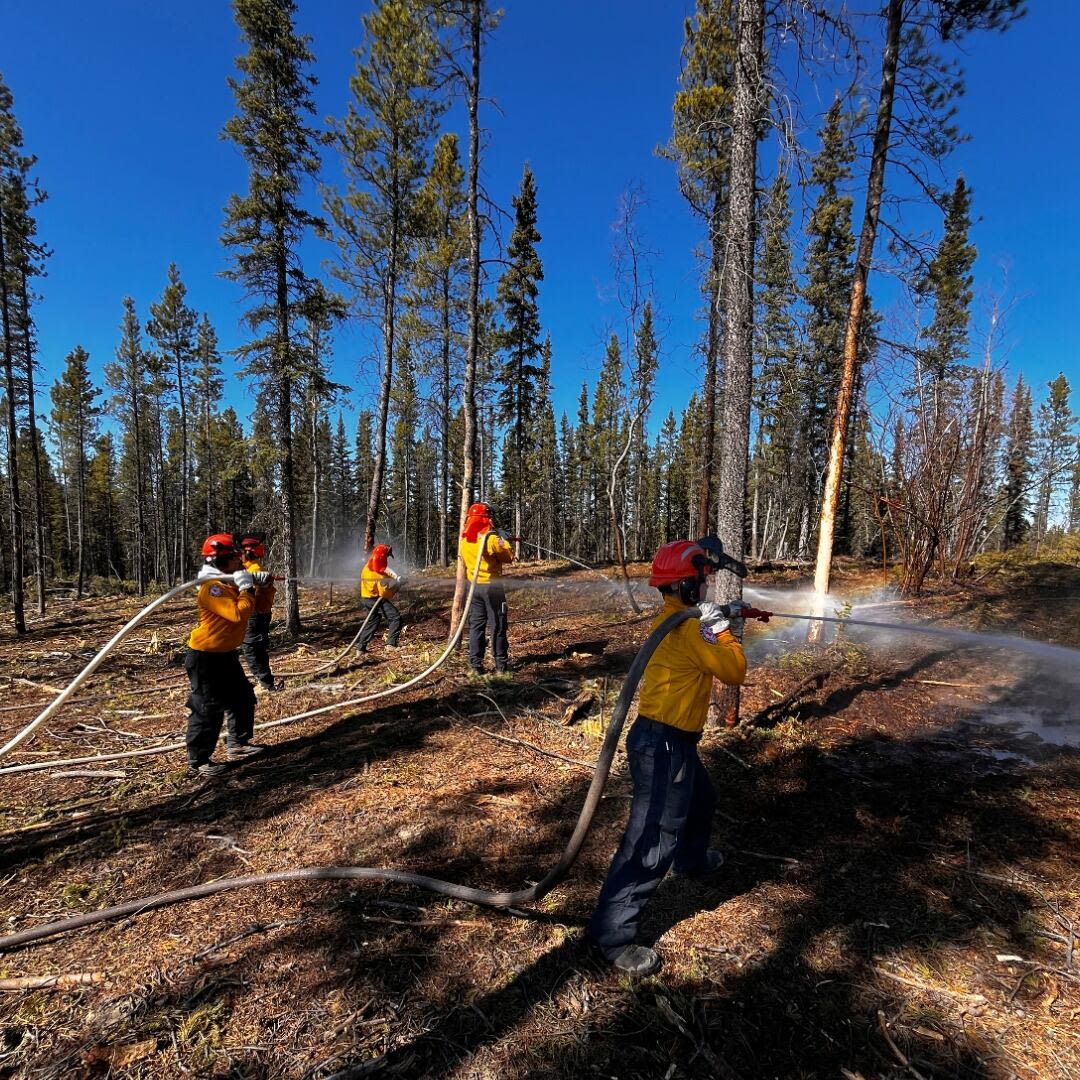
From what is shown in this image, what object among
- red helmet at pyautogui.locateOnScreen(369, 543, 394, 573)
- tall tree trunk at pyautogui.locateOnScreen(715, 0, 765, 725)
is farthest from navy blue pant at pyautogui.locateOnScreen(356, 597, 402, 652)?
tall tree trunk at pyautogui.locateOnScreen(715, 0, 765, 725)

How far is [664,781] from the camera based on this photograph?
9.62 feet

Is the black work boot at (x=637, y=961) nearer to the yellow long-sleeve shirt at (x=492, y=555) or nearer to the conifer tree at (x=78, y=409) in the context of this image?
the yellow long-sleeve shirt at (x=492, y=555)

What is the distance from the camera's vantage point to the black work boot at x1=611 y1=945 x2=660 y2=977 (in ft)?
9.12

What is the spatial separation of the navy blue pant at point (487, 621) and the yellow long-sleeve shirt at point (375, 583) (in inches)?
101

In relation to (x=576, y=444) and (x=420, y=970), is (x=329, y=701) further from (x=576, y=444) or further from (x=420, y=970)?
(x=576, y=444)

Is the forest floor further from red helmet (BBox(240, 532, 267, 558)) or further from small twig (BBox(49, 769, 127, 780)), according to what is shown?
red helmet (BBox(240, 532, 267, 558))

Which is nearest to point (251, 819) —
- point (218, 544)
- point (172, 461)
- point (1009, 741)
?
point (218, 544)

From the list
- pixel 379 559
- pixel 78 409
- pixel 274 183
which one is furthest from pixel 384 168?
pixel 78 409

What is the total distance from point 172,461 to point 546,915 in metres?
46.9

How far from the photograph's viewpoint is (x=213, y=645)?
5098 millimetres

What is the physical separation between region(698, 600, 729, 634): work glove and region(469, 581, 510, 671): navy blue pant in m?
4.86

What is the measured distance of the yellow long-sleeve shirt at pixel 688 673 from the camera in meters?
2.92

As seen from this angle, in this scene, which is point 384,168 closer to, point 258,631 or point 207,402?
point 258,631

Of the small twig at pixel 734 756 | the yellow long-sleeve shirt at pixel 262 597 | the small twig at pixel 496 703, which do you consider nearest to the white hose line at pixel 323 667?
the yellow long-sleeve shirt at pixel 262 597
